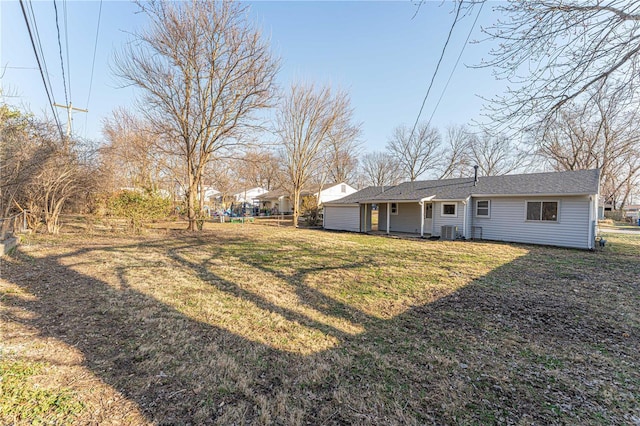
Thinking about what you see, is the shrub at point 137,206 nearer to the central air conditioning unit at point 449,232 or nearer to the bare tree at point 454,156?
the central air conditioning unit at point 449,232

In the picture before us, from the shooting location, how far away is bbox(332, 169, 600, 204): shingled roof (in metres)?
11.3

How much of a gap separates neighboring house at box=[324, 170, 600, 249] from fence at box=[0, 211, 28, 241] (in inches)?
592

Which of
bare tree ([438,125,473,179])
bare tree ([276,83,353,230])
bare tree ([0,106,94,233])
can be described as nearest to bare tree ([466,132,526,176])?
bare tree ([438,125,473,179])

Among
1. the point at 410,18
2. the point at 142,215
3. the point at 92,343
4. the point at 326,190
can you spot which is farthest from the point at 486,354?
the point at 326,190

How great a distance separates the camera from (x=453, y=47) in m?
5.41

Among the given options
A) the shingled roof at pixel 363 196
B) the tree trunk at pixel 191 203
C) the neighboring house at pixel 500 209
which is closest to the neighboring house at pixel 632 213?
the neighboring house at pixel 500 209

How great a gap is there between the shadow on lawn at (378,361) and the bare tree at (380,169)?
3789 cm

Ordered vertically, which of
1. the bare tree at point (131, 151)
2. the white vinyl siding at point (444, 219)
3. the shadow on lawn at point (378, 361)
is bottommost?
the shadow on lawn at point (378, 361)

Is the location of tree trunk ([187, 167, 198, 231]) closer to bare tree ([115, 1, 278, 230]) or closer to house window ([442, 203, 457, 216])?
bare tree ([115, 1, 278, 230])

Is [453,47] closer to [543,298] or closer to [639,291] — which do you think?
[543,298]

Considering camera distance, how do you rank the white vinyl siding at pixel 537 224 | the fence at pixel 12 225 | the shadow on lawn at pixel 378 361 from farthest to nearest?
1. the white vinyl siding at pixel 537 224
2. the fence at pixel 12 225
3. the shadow on lawn at pixel 378 361

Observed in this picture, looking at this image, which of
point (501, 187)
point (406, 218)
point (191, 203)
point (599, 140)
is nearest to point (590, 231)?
point (501, 187)

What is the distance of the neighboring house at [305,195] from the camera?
1294 inches

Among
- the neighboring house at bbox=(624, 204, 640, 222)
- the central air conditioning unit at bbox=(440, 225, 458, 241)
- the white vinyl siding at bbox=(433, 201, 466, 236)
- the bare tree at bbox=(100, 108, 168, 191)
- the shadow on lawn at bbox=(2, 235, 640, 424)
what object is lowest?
the shadow on lawn at bbox=(2, 235, 640, 424)
